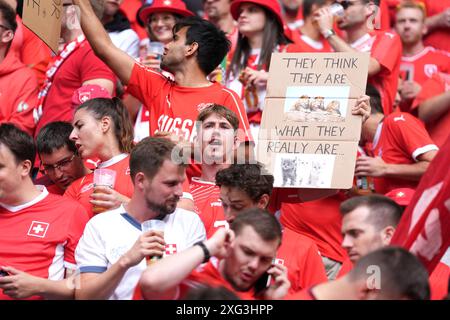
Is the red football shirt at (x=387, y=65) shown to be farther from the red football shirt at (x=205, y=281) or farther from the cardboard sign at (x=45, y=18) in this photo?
the red football shirt at (x=205, y=281)

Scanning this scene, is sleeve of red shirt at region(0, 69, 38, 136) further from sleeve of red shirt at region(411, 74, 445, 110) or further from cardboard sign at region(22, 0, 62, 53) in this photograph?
sleeve of red shirt at region(411, 74, 445, 110)

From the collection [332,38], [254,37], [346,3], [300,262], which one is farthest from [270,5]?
[300,262]

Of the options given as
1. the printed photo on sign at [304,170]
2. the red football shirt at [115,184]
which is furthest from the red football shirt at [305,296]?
the red football shirt at [115,184]

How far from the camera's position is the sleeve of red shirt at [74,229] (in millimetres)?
6727

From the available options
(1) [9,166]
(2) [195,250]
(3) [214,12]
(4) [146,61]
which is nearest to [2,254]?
(1) [9,166]

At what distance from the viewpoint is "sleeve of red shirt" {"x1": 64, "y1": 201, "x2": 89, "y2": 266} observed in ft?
22.1

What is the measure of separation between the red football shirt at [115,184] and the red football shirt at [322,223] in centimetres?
144

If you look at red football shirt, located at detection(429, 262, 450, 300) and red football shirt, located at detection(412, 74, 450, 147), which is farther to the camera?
red football shirt, located at detection(412, 74, 450, 147)

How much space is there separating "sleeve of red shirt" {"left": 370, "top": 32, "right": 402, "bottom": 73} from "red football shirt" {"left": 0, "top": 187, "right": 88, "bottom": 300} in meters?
3.37

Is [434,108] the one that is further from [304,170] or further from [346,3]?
[304,170]

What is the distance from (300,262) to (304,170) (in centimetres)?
75

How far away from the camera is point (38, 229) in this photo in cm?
675

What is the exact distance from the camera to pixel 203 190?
7434mm

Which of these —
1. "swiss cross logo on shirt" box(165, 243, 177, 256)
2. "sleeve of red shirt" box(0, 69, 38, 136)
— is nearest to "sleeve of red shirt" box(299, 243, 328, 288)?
"swiss cross logo on shirt" box(165, 243, 177, 256)
